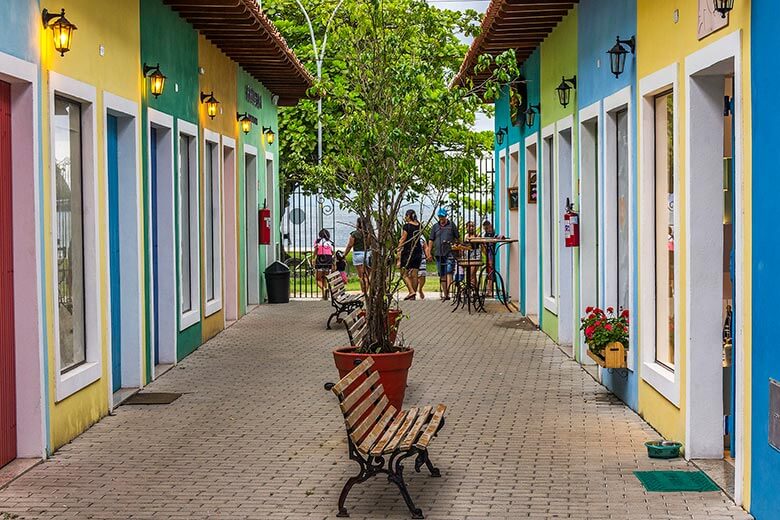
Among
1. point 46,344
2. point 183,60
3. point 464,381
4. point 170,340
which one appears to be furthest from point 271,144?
point 46,344

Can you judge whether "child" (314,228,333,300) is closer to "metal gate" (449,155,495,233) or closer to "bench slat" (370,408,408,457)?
"metal gate" (449,155,495,233)

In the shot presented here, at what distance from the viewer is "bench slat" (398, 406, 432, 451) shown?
7.30 meters

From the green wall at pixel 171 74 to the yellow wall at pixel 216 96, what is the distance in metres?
0.47

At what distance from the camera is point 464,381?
41.3 ft

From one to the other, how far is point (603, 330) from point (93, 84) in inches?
190

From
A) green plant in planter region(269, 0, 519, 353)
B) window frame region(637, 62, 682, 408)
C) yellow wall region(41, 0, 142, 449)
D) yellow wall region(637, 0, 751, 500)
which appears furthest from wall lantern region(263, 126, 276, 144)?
window frame region(637, 62, 682, 408)

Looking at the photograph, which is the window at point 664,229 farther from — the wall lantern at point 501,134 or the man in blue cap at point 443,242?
the man in blue cap at point 443,242

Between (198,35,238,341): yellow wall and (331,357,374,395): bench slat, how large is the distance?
7.65 metres

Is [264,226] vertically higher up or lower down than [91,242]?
higher up

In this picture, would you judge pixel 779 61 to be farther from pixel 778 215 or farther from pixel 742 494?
pixel 742 494

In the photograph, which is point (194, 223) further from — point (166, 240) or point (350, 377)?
point (350, 377)

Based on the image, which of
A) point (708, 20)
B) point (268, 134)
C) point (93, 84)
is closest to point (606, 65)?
point (708, 20)

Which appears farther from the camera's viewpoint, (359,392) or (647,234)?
(647,234)

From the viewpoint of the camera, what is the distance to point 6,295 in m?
8.48
